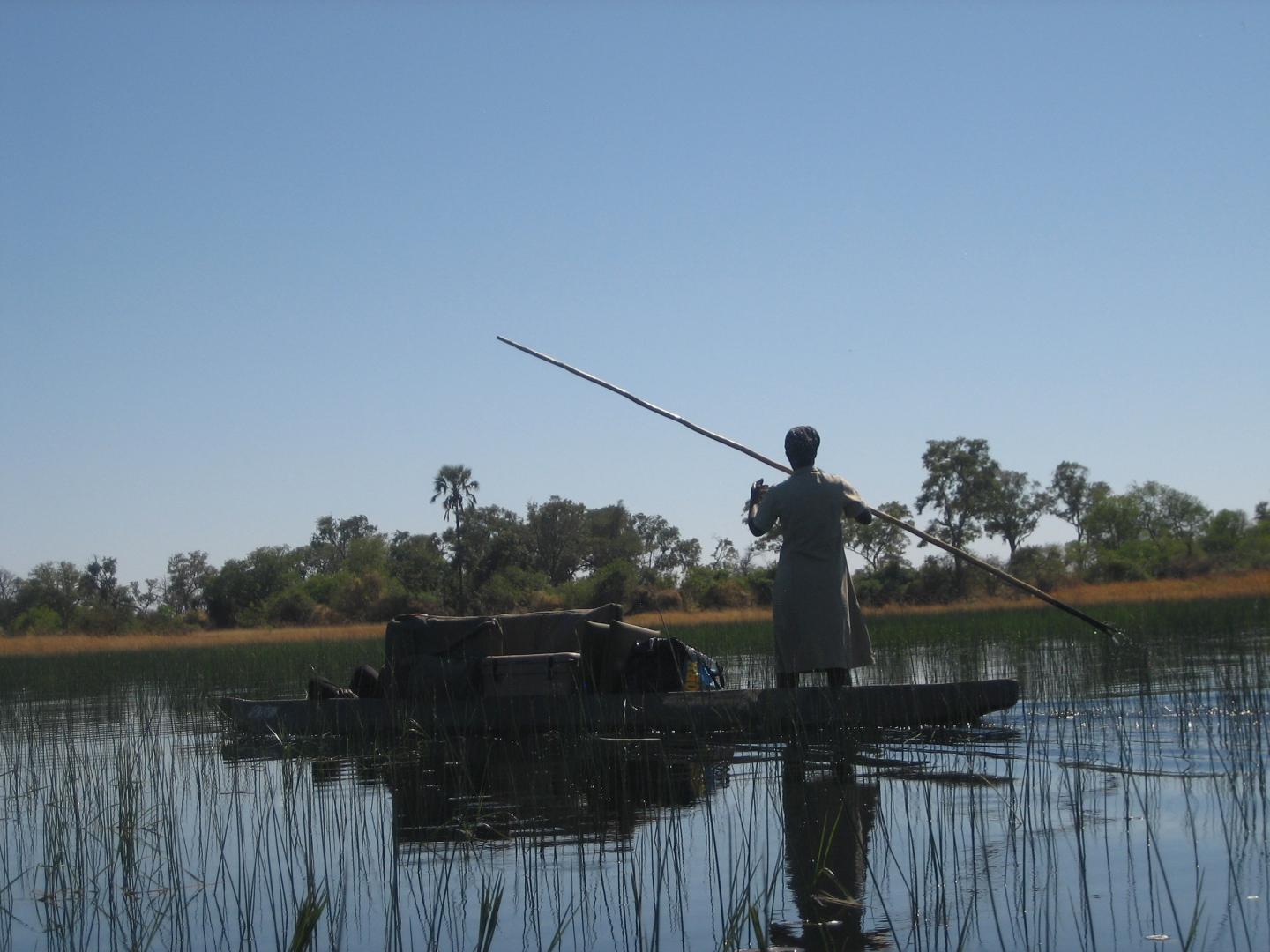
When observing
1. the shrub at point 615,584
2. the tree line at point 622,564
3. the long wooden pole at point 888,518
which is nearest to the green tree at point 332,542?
the tree line at point 622,564

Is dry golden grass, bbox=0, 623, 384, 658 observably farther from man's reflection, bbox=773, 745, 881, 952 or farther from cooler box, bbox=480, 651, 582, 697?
man's reflection, bbox=773, 745, 881, 952

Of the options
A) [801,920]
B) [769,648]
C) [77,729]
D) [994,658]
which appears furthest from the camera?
[769,648]

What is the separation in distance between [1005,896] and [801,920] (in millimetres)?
673

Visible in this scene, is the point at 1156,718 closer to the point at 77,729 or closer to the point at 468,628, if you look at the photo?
the point at 468,628

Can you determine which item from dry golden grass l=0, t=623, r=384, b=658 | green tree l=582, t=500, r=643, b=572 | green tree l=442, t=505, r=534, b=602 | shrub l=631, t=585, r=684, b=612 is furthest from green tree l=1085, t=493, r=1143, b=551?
dry golden grass l=0, t=623, r=384, b=658

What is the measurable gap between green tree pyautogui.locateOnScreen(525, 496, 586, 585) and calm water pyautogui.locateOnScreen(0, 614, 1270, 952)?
61.0 metres

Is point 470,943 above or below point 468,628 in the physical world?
below

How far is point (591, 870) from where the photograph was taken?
4770mm

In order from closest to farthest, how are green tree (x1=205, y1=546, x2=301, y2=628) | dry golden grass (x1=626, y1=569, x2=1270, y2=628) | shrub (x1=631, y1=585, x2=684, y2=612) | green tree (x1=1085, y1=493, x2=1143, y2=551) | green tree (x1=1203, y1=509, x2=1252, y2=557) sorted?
1. dry golden grass (x1=626, y1=569, x2=1270, y2=628)
2. shrub (x1=631, y1=585, x2=684, y2=612)
3. green tree (x1=1203, y1=509, x2=1252, y2=557)
4. green tree (x1=205, y1=546, x2=301, y2=628)
5. green tree (x1=1085, y1=493, x2=1143, y2=551)

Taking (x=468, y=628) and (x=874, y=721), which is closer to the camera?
(x=874, y=721)

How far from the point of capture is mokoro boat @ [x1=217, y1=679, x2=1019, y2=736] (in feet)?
26.0

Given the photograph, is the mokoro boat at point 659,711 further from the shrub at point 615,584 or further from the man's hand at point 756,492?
the shrub at point 615,584

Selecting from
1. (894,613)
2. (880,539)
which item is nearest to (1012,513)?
(880,539)

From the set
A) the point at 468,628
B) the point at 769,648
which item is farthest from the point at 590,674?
the point at 769,648
